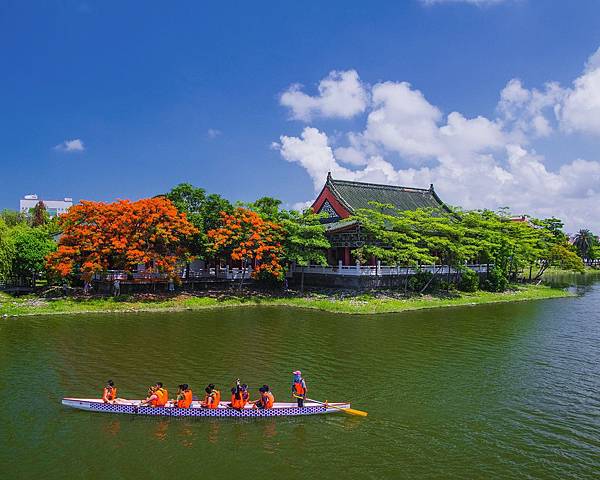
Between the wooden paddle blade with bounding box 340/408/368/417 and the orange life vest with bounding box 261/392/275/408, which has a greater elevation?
the orange life vest with bounding box 261/392/275/408

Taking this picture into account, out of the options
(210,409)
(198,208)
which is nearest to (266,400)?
(210,409)

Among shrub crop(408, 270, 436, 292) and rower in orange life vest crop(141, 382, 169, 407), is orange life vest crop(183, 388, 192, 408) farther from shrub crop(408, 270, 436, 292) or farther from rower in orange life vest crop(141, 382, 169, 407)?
shrub crop(408, 270, 436, 292)

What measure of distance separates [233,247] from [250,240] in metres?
2.15

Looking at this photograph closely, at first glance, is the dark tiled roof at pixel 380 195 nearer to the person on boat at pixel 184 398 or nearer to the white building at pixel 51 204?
the person on boat at pixel 184 398

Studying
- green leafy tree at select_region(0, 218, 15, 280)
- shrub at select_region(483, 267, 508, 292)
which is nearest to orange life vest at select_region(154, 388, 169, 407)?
green leafy tree at select_region(0, 218, 15, 280)

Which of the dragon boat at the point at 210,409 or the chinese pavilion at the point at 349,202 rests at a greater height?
the chinese pavilion at the point at 349,202

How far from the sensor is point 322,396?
1961cm

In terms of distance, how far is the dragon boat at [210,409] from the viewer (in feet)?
56.3

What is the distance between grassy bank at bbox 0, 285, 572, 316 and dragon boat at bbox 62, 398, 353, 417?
2416 centimetres

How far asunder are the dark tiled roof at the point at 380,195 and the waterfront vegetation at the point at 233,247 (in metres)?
8.17

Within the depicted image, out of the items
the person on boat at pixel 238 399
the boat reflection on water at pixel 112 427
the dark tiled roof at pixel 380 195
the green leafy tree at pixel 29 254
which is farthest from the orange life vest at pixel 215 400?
the dark tiled roof at pixel 380 195

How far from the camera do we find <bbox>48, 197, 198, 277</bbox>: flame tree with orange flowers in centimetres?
4188

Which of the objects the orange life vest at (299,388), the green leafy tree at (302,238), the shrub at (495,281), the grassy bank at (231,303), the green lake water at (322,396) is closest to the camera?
the green lake water at (322,396)

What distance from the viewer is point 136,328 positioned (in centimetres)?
3362
